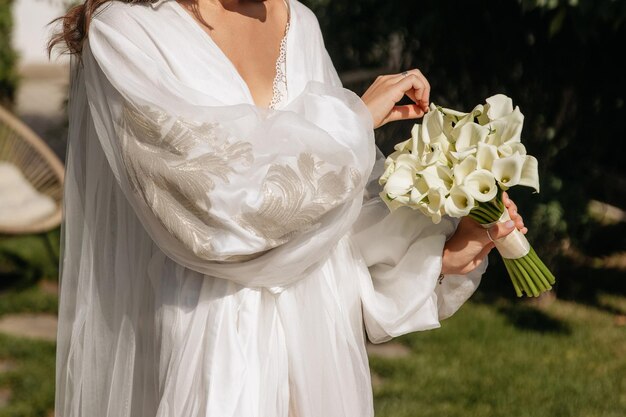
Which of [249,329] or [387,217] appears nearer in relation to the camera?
[249,329]

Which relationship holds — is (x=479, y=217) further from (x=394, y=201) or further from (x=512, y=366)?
(x=512, y=366)

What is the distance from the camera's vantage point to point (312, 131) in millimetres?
2141

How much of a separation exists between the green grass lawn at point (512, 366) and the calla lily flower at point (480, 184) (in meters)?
2.28

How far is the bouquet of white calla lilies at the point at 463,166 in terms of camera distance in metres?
2.17

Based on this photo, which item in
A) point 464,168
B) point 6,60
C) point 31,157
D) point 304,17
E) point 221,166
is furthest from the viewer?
point 6,60

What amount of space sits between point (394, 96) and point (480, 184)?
0.98 feet

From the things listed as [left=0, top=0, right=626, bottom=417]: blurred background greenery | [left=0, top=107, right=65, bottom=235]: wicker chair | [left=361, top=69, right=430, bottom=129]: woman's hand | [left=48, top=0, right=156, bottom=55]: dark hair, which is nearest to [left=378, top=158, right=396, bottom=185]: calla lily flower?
[left=361, top=69, right=430, bottom=129]: woman's hand

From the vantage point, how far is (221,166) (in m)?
2.08

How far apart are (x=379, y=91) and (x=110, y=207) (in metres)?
0.69

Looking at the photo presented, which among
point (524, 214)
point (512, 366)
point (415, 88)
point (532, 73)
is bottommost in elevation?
point (512, 366)

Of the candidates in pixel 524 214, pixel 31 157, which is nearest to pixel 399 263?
pixel 524 214

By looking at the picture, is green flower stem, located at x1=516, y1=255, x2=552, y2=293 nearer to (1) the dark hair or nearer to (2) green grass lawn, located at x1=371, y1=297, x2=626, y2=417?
(1) the dark hair

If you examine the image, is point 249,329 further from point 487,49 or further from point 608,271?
point 608,271

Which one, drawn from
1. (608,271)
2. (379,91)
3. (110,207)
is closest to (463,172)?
(379,91)
